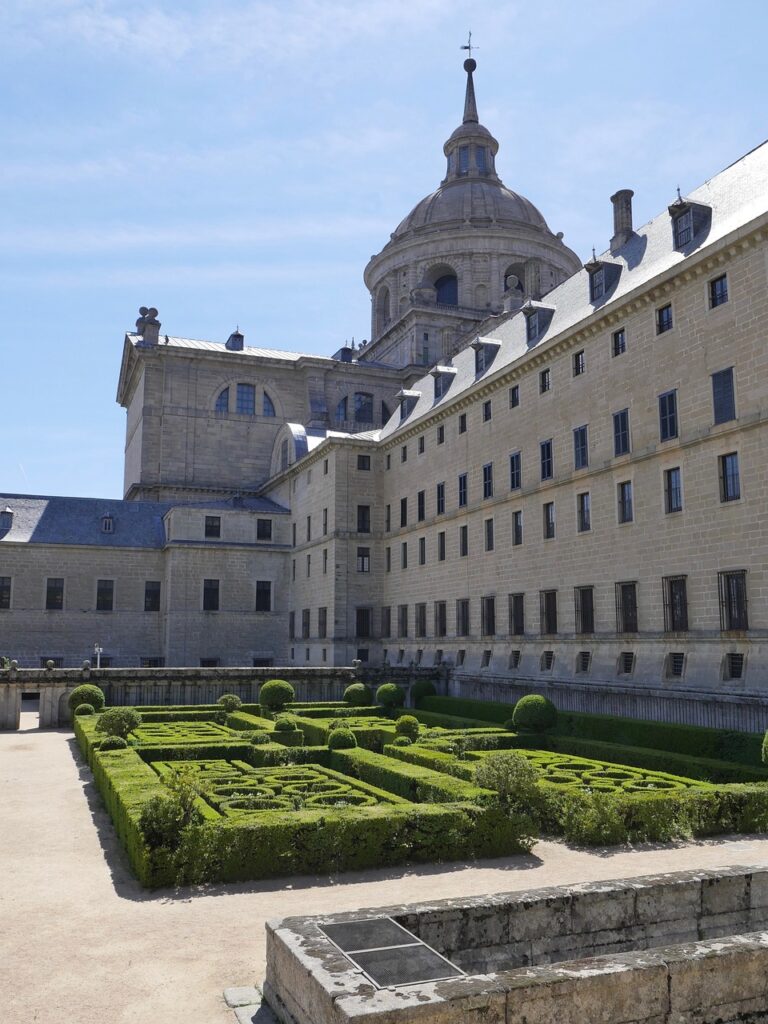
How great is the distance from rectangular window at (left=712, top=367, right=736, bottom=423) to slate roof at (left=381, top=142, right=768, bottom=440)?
4.11 m

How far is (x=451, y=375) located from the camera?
1857 inches

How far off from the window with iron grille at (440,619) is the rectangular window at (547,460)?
1027cm

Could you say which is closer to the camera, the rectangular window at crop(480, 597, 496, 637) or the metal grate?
the metal grate

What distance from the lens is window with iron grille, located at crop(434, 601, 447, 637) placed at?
43375mm

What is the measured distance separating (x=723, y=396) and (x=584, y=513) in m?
7.97

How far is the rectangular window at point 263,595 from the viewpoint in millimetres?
56031

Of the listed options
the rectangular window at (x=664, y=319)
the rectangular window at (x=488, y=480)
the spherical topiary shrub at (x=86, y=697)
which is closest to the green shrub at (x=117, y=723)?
the spherical topiary shrub at (x=86, y=697)

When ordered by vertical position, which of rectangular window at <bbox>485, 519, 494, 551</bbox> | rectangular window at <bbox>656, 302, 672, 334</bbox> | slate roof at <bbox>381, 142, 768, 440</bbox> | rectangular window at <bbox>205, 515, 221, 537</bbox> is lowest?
rectangular window at <bbox>485, 519, 494, 551</bbox>

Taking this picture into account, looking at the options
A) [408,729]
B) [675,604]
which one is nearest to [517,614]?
[675,604]

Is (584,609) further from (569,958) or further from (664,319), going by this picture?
(569,958)

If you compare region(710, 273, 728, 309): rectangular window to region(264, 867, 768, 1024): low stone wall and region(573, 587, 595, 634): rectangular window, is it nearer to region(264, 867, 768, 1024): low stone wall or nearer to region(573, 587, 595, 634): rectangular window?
region(573, 587, 595, 634): rectangular window

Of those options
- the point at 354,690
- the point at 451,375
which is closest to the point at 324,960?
the point at 354,690

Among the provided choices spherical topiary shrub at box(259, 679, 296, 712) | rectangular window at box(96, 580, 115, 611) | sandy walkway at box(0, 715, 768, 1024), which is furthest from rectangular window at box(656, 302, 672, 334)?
rectangular window at box(96, 580, 115, 611)

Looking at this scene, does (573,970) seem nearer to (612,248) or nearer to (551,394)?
(551,394)
